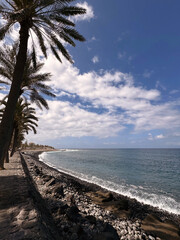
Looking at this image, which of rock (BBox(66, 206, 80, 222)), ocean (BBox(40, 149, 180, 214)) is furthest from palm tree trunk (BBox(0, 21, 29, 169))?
ocean (BBox(40, 149, 180, 214))

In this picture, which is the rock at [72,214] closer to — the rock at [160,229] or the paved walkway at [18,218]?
the paved walkway at [18,218]

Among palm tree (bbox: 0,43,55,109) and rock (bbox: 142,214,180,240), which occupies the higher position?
palm tree (bbox: 0,43,55,109)

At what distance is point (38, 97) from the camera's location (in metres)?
13.0

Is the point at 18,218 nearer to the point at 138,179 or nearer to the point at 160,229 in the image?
the point at 160,229

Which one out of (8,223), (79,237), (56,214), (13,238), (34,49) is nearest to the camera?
(13,238)

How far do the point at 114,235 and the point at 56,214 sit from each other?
268cm

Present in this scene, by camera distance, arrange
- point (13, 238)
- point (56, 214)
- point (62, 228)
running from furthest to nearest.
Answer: point (56, 214) → point (62, 228) → point (13, 238)

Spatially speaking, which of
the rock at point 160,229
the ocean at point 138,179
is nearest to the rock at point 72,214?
the rock at point 160,229

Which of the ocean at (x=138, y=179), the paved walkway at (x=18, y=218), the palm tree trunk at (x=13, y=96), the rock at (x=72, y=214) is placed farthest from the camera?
the ocean at (x=138, y=179)

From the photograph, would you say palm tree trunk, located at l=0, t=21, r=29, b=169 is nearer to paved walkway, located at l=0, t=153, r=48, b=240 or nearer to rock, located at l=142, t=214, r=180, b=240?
paved walkway, located at l=0, t=153, r=48, b=240

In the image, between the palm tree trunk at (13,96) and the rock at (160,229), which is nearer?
the rock at (160,229)

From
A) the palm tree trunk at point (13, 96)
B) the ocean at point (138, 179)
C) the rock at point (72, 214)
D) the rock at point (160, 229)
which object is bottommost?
the ocean at point (138, 179)

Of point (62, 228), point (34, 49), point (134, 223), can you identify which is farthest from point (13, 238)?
point (34, 49)

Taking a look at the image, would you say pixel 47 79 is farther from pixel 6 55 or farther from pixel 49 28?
pixel 49 28
